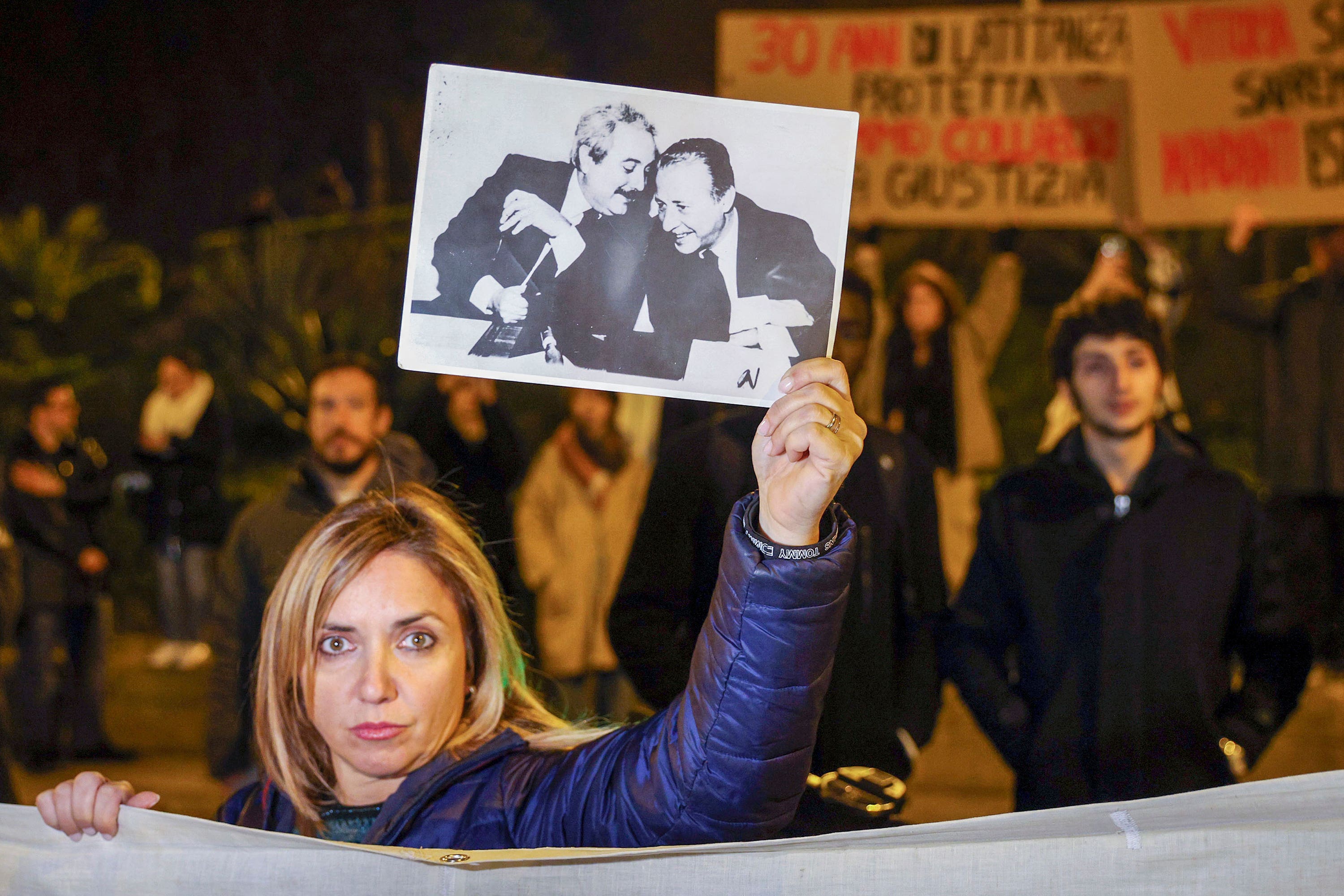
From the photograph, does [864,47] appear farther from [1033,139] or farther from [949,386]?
[949,386]

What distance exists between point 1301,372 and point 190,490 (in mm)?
4613

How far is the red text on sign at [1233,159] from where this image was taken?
3488 mm

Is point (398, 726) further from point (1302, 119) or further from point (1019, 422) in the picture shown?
point (1019, 422)

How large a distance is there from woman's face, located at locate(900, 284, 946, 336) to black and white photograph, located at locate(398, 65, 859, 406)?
9.81ft

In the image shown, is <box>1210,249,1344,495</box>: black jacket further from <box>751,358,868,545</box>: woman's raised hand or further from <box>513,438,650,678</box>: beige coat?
<box>751,358,868,545</box>: woman's raised hand

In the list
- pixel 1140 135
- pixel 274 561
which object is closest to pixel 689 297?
pixel 274 561

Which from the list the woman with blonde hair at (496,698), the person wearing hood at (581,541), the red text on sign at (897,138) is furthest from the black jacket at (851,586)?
the person wearing hood at (581,541)

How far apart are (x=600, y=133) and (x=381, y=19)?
4.69 m

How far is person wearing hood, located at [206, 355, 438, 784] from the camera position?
2.92 meters

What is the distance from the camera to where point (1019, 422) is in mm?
6250

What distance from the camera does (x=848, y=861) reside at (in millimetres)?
1095

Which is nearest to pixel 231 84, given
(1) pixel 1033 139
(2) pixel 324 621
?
(1) pixel 1033 139

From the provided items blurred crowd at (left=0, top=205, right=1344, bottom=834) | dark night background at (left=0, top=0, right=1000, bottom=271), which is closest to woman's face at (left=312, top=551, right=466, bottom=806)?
blurred crowd at (left=0, top=205, right=1344, bottom=834)

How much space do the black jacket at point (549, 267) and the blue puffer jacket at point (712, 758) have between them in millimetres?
233
